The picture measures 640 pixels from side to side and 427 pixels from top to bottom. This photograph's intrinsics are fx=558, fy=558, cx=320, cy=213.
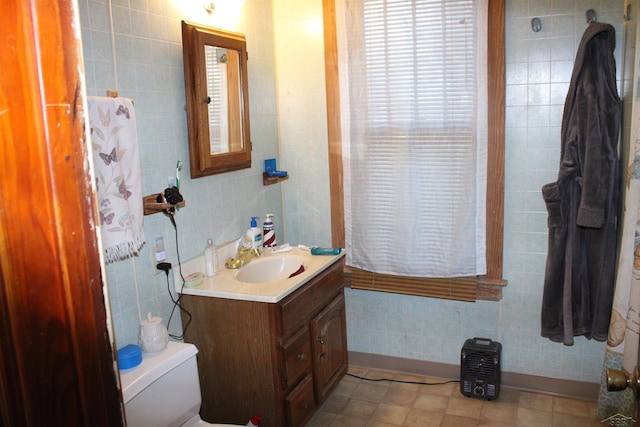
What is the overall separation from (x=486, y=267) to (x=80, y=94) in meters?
2.69

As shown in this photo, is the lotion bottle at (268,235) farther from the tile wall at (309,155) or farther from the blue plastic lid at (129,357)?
the blue plastic lid at (129,357)

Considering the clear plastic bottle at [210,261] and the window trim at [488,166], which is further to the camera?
the window trim at [488,166]

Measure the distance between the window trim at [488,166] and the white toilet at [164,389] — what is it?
4.49ft

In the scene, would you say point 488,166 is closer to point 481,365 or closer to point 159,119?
point 481,365

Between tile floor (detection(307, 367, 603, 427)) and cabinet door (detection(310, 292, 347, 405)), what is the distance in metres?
0.15

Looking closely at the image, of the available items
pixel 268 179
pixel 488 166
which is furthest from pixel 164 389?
pixel 488 166

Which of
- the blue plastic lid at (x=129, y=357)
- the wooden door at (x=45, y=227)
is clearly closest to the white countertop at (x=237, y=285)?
the blue plastic lid at (x=129, y=357)

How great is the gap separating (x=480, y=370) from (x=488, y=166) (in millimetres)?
A: 1089

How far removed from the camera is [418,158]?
9.84 feet

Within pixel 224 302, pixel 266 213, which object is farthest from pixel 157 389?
pixel 266 213

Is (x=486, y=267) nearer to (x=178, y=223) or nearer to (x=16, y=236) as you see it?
(x=178, y=223)

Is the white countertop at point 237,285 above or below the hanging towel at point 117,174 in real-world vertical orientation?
below

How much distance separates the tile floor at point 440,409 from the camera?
9.25 ft

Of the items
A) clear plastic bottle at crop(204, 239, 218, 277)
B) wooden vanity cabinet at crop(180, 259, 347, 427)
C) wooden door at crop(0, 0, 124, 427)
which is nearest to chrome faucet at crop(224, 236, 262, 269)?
clear plastic bottle at crop(204, 239, 218, 277)
